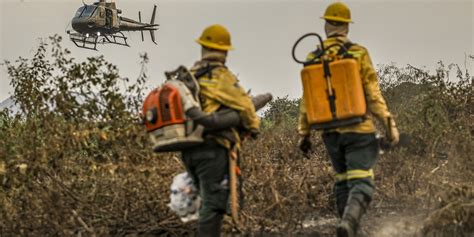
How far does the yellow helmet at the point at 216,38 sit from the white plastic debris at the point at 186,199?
1.09 metres

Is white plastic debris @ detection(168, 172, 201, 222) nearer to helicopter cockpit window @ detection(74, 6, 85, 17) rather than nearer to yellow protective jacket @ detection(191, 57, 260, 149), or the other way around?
yellow protective jacket @ detection(191, 57, 260, 149)

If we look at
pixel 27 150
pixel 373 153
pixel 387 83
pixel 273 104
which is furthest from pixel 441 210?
pixel 273 104

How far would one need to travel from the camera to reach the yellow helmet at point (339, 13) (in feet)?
21.3

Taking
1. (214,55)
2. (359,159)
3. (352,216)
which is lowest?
(352,216)

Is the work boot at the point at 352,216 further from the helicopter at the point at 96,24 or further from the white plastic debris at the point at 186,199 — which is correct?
the helicopter at the point at 96,24

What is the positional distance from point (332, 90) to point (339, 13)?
68 cm

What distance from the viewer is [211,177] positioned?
6.05m

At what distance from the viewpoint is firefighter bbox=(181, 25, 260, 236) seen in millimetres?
6004

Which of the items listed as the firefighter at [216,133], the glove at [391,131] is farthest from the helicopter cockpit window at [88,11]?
the glove at [391,131]

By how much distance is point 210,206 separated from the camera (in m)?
6.07

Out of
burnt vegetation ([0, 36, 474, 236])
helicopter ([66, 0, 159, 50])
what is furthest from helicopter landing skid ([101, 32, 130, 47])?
burnt vegetation ([0, 36, 474, 236])

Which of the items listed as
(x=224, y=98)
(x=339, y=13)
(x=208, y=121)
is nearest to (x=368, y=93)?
(x=339, y=13)

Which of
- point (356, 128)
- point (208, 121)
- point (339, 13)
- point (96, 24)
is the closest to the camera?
point (208, 121)

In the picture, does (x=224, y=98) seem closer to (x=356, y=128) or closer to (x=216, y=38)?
(x=216, y=38)
